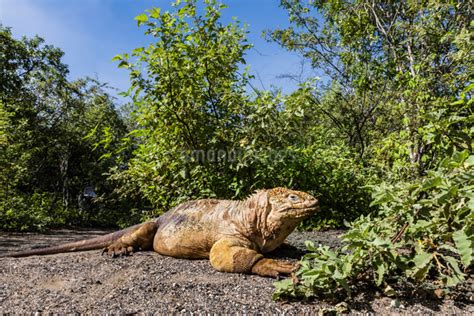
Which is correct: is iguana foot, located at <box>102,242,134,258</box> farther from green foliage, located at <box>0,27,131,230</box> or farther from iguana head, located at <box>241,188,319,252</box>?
green foliage, located at <box>0,27,131,230</box>

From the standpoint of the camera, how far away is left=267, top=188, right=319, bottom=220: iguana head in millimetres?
3432

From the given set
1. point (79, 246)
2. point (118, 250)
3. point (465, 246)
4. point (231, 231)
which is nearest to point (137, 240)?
point (118, 250)

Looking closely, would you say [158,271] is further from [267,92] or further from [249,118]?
[267,92]

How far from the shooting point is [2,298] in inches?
110

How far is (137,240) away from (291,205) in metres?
2.16

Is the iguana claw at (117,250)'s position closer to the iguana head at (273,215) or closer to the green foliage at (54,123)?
the iguana head at (273,215)

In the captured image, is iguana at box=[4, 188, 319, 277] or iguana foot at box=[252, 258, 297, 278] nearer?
iguana foot at box=[252, 258, 297, 278]

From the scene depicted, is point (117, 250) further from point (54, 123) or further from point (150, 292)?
point (54, 123)

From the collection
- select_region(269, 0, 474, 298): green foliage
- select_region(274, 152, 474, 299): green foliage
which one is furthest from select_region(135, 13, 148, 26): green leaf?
select_region(274, 152, 474, 299): green foliage

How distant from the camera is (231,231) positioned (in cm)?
369

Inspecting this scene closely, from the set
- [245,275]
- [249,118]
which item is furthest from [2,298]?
[249,118]

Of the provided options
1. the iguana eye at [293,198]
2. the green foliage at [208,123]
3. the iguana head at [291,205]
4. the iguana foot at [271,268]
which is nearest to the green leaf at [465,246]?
the iguana foot at [271,268]

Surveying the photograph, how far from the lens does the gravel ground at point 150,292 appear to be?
7.64ft

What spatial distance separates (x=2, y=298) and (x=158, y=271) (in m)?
1.29
